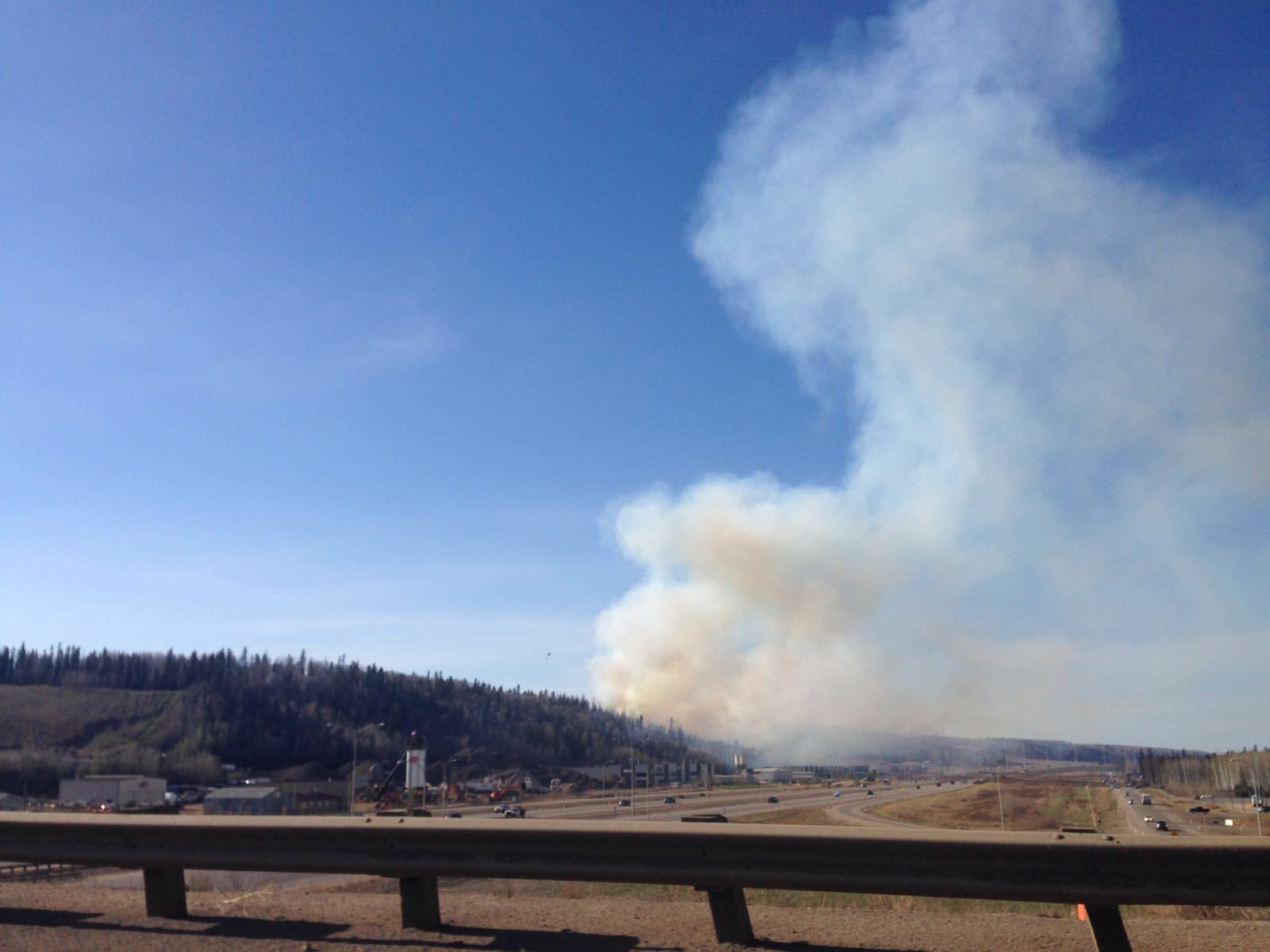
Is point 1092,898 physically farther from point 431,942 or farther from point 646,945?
point 431,942

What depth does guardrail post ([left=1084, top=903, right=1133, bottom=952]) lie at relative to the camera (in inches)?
278

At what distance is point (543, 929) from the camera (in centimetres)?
818

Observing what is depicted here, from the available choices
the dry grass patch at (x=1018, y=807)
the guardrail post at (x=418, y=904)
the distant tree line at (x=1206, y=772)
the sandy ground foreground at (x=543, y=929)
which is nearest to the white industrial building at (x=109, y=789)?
the dry grass patch at (x=1018, y=807)

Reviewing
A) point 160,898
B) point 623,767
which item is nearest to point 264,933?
point 160,898

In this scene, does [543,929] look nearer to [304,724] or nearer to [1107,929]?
[1107,929]

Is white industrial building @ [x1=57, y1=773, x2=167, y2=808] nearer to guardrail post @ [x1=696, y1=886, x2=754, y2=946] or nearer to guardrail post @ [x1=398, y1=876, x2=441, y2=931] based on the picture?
guardrail post @ [x1=398, y1=876, x2=441, y2=931]

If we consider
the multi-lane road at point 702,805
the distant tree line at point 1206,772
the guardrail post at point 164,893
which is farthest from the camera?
the distant tree line at point 1206,772

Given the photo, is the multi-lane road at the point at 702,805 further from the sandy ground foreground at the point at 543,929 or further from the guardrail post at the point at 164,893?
the guardrail post at the point at 164,893

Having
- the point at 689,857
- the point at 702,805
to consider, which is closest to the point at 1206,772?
the point at 702,805

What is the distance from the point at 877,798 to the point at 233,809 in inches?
1621

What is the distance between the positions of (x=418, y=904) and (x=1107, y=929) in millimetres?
5196

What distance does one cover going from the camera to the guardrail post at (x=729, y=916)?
766cm

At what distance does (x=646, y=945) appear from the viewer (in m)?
7.57

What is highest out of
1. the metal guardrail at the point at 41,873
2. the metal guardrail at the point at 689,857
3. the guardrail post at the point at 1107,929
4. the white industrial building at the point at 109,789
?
the metal guardrail at the point at 689,857
